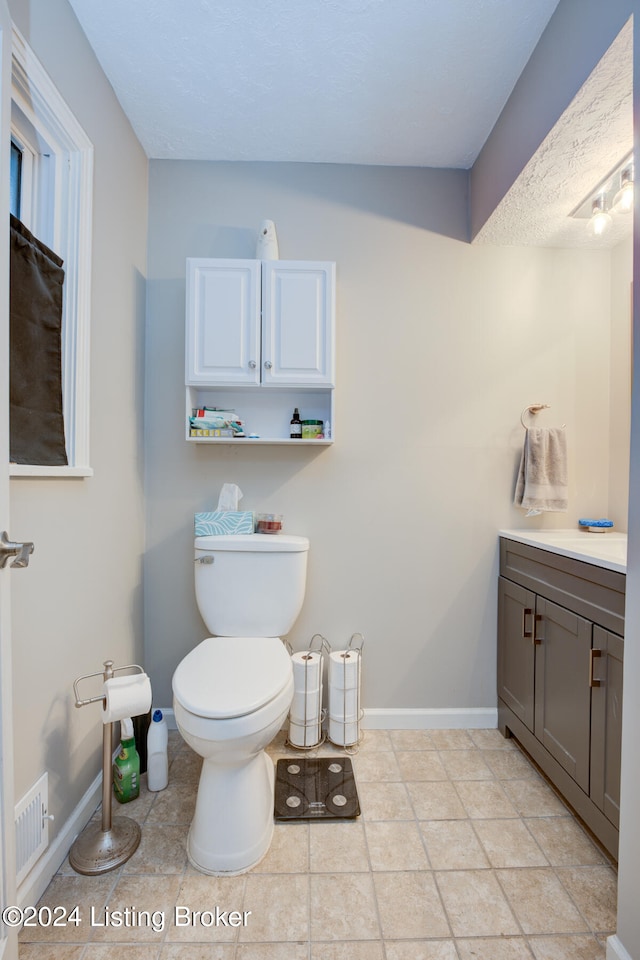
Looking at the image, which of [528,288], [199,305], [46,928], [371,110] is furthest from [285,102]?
[46,928]

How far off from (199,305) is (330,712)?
1688 mm

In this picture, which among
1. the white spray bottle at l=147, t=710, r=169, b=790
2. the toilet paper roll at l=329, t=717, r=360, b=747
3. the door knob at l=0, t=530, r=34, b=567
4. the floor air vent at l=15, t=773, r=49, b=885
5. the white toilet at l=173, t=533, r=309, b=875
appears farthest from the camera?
the toilet paper roll at l=329, t=717, r=360, b=747

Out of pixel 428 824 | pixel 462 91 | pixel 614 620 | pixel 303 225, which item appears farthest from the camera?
pixel 303 225

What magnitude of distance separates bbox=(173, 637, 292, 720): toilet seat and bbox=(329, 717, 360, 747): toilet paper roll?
1.60 ft

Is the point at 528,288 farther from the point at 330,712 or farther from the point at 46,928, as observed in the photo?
the point at 46,928

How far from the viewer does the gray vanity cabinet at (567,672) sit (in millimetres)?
1284

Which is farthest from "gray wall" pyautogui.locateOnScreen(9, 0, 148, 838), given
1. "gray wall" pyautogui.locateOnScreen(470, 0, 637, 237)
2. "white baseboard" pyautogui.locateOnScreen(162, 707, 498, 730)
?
"gray wall" pyautogui.locateOnScreen(470, 0, 637, 237)

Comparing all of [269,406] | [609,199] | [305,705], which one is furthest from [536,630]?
[609,199]

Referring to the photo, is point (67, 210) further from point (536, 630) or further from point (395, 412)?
point (536, 630)

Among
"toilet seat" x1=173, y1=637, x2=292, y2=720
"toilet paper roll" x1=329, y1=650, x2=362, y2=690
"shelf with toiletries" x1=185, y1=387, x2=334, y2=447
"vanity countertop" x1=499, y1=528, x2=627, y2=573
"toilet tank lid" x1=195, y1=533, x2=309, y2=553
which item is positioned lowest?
"toilet paper roll" x1=329, y1=650, x2=362, y2=690

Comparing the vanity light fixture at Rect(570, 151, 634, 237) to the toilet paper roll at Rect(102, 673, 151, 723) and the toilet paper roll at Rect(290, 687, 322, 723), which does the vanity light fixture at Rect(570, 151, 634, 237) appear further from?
the toilet paper roll at Rect(102, 673, 151, 723)

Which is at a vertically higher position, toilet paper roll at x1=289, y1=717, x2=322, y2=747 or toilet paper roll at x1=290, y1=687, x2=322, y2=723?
toilet paper roll at x1=290, y1=687, x2=322, y2=723

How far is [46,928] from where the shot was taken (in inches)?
44.9

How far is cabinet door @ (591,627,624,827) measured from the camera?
125cm
